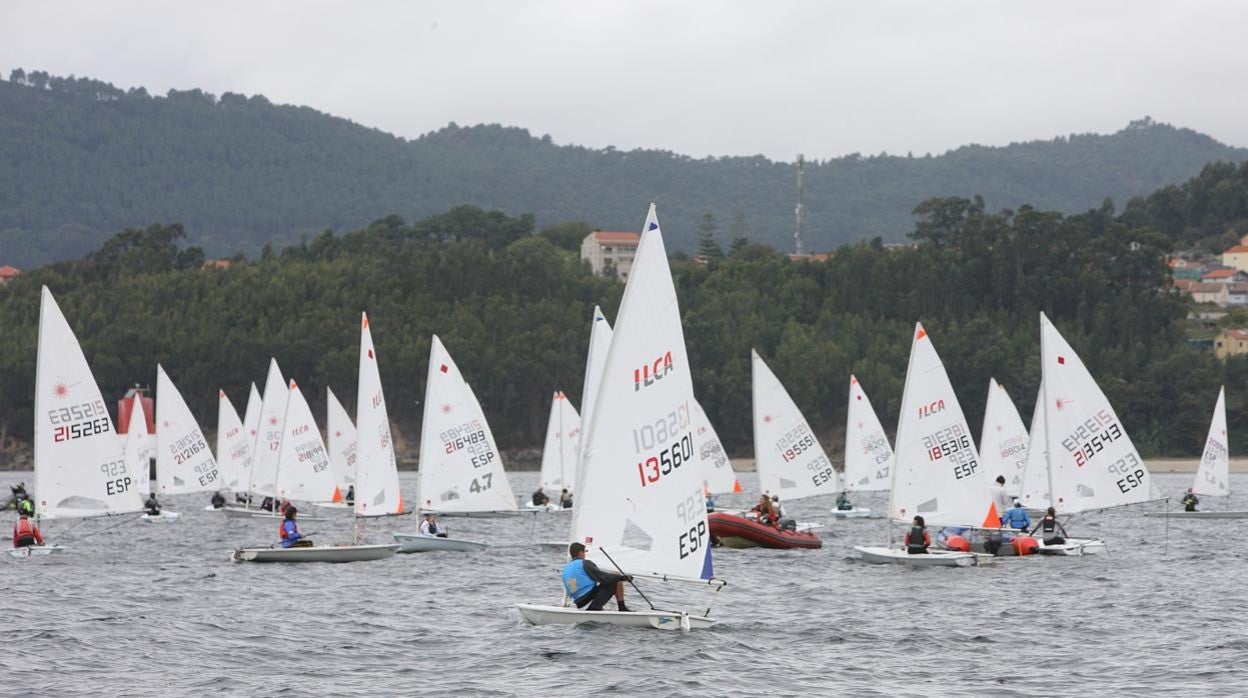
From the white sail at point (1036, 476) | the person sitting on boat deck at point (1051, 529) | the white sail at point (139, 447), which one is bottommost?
the person sitting on boat deck at point (1051, 529)

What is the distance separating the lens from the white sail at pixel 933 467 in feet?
130

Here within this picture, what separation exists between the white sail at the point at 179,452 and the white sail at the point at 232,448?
627 cm

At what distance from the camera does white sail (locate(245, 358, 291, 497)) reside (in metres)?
61.2

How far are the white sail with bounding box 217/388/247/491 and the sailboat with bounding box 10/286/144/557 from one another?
32.6m

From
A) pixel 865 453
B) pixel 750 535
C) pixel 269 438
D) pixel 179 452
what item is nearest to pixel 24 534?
pixel 750 535

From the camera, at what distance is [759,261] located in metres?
163

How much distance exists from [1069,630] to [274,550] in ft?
57.8

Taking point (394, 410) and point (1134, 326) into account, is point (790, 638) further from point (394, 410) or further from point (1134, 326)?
point (1134, 326)

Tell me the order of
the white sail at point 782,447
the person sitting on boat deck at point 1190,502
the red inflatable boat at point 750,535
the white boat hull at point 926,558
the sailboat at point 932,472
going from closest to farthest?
the white boat hull at point 926,558, the sailboat at point 932,472, the red inflatable boat at point 750,535, the white sail at point 782,447, the person sitting on boat deck at point 1190,502

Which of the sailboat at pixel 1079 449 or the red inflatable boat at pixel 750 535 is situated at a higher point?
the sailboat at pixel 1079 449

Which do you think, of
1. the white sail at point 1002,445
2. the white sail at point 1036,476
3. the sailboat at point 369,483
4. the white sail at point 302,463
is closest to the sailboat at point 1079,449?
the white sail at point 1036,476

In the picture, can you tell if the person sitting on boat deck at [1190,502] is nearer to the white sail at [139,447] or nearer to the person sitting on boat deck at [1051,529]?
the person sitting on boat deck at [1051,529]

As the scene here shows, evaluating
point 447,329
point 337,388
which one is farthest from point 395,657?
point 447,329

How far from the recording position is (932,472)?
39.6 metres
